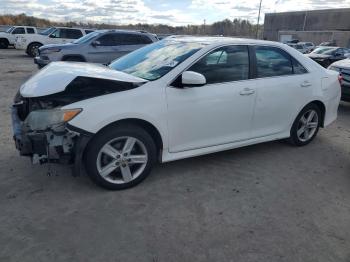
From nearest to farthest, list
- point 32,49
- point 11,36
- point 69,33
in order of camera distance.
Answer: point 69,33, point 32,49, point 11,36

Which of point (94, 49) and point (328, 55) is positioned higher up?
point (94, 49)

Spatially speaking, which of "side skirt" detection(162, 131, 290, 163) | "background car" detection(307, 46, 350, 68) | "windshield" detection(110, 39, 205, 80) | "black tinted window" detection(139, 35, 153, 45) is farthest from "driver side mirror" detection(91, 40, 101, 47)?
"background car" detection(307, 46, 350, 68)

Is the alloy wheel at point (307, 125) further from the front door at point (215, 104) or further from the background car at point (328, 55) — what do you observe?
the background car at point (328, 55)

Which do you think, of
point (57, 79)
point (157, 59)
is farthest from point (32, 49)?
point (57, 79)

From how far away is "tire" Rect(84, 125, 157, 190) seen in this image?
3.51 m

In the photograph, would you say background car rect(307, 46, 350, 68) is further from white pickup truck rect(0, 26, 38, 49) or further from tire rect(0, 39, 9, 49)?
tire rect(0, 39, 9, 49)

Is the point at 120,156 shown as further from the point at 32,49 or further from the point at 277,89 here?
the point at 32,49

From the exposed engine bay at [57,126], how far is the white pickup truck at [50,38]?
18096 millimetres

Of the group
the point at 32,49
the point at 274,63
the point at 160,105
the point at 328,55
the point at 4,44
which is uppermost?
the point at 274,63

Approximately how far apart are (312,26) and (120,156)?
7177cm

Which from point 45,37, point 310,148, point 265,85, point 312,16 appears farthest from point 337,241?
point 312,16

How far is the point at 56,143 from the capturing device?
3.38m

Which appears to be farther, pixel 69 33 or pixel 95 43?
pixel 69 33

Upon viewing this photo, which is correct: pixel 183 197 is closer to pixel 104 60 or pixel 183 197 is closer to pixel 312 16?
pixel 104 60
